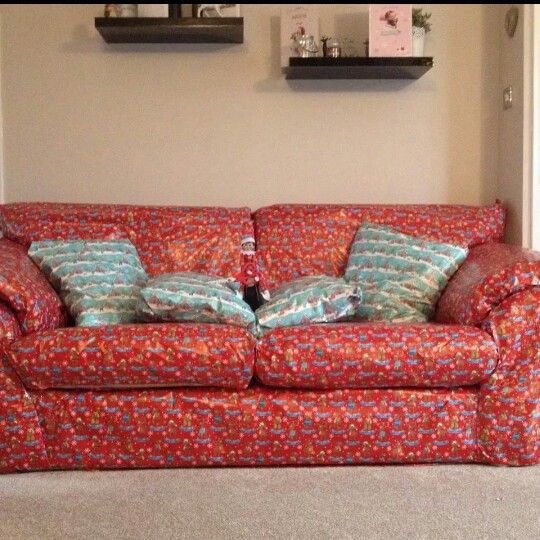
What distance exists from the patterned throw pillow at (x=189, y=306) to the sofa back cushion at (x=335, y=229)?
1.72 ft

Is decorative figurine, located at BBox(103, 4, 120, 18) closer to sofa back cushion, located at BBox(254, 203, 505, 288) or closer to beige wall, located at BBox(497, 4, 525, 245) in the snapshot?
sofa back cushion, located at BBox(254, 203, 505, 288)

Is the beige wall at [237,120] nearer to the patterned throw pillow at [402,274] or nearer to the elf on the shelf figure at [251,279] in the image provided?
the elf on the shelf figure at [251,279]

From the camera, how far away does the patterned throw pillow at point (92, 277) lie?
233 centimetres

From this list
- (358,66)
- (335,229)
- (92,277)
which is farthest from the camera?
(358,66)

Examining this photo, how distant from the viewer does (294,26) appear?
3.02m

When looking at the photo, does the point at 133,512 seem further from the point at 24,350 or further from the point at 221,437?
the point at 24,350

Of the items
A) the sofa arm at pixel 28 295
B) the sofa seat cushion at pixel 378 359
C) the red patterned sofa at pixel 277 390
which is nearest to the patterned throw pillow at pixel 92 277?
the sofa arm at pixel 28 295

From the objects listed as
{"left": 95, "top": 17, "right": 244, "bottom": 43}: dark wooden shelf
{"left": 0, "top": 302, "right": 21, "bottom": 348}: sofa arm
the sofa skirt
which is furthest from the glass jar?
{"left": 0, "top": 302, "right": 21, "bottom": 348}: sofa arm

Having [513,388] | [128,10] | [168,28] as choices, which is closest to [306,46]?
[168,28]

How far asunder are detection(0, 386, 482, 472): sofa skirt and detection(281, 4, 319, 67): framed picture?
1.61 m

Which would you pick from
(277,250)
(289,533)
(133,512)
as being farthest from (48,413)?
(277,250)

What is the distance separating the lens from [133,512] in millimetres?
1784

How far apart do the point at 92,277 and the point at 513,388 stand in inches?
55.4

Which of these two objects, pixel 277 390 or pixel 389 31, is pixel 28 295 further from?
pixel 389 31
